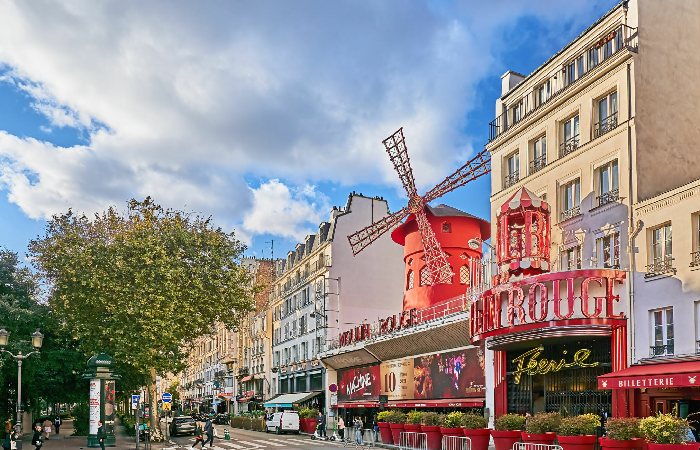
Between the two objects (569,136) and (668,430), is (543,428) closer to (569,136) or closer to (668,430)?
(668,430)

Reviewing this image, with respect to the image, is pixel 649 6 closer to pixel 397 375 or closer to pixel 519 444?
pixel 519 444

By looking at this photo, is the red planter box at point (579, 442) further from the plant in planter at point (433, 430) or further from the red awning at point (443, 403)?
the red awning at point (443, 403)

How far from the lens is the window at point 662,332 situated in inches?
1011

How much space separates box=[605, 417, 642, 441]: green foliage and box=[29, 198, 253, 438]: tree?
2676 cm

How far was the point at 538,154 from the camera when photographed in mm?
34219

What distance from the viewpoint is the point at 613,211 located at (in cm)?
2845

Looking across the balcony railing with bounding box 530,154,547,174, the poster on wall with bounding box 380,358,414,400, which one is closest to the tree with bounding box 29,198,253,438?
the poster on wall with bounding box 380,358,414,400

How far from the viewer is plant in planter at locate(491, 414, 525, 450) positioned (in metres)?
26.2

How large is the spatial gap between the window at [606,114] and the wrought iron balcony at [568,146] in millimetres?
1186

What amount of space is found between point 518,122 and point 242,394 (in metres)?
64.8

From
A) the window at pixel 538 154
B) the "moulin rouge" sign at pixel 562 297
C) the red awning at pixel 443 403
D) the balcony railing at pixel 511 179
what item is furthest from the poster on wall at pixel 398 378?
the "moulin rouge" sign at pixel 562 297

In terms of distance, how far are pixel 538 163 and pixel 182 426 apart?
94.7 feet

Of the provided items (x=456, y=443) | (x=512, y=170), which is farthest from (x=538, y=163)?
(x=456, y=443)

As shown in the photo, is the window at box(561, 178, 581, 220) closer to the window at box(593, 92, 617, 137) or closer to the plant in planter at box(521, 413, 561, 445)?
the window at box(593, 92, 617, 137)
